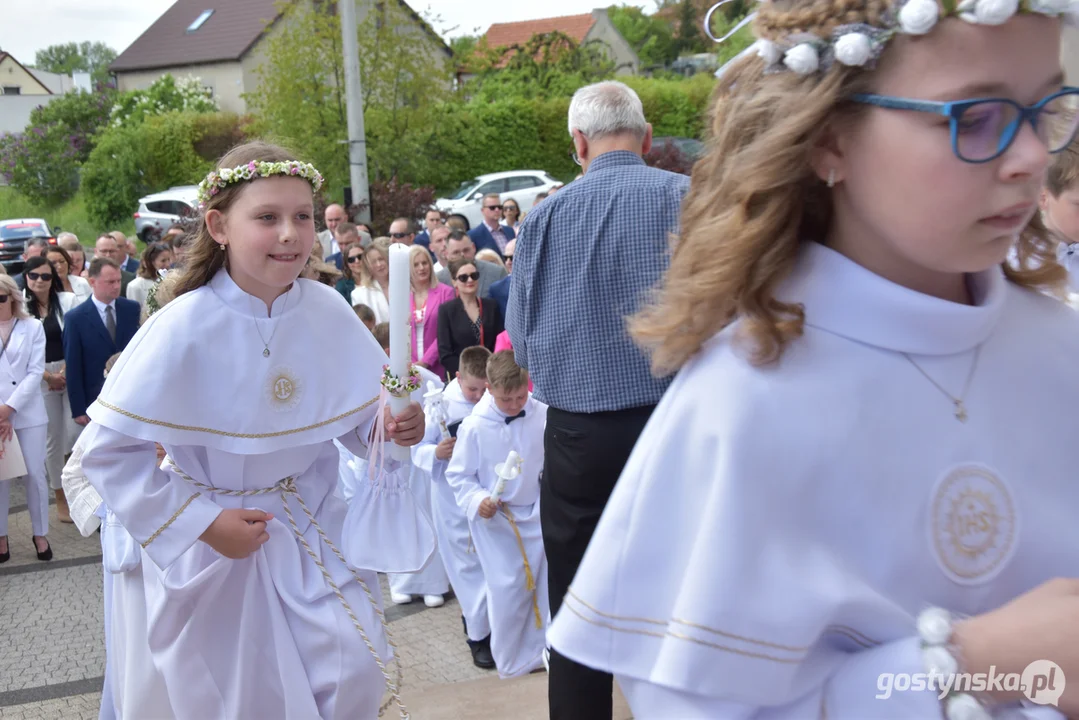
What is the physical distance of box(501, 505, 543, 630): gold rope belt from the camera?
5.52m

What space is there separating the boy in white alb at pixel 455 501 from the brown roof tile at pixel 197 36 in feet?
120

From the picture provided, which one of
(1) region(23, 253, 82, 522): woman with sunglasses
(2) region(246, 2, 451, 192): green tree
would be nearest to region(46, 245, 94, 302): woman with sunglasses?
(1) region(23, 253, 82, 522): woman with sunglasses

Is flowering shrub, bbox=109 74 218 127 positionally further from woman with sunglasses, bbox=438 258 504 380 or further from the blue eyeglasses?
the blue eyeglasses

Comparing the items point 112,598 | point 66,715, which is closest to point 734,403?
point 112,598

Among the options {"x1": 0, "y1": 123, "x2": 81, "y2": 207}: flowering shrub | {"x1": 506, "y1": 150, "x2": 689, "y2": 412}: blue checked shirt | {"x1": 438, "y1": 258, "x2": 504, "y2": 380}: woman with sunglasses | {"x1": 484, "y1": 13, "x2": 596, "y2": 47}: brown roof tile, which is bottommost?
{"x1": 0, "y1": 123, "x2": 81, "y2": 207}: flowering shrub

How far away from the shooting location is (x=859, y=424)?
1.37 m

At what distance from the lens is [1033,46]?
1.35 meters

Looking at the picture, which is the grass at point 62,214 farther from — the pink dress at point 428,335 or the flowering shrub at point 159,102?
the pink dress at point 428,335

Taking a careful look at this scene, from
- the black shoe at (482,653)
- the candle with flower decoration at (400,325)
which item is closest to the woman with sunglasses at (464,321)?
the black shoe at (482,653)

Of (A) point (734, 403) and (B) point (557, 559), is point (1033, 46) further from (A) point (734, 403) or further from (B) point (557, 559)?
(B) point (557, 559)

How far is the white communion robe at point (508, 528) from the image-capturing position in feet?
Result: 18.0

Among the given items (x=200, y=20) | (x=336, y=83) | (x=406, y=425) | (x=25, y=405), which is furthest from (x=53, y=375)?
(x=200, y=20)

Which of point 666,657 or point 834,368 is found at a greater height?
point 834,368

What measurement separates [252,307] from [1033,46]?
2565mm
